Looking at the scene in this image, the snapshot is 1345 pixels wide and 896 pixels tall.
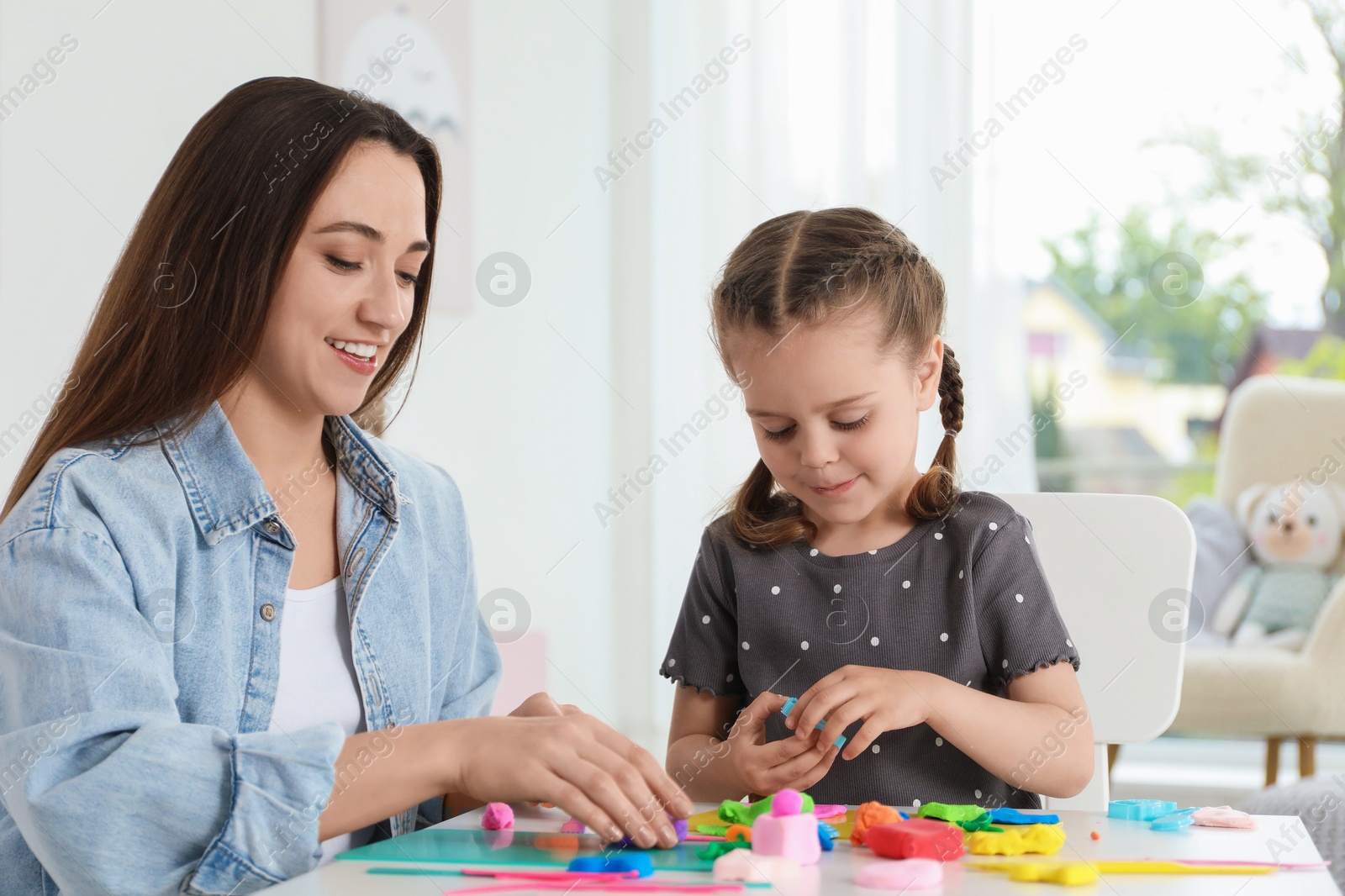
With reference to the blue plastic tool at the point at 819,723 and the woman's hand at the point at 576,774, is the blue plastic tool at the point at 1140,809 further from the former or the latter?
the woman's hand at the point at 576,774

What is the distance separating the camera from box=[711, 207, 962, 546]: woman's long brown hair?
1116 millimetres

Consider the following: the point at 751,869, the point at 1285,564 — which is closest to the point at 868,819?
the point at 751,869

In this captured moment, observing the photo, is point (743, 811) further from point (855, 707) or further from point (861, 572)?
point (861, 572)

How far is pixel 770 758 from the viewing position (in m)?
0.92

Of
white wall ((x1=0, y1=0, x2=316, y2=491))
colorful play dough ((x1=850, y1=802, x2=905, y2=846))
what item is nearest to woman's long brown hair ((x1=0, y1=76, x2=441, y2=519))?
colorful play dough ((x1=850, y1=802, x2=905, y2=846))

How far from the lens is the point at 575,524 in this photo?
11.0 ft

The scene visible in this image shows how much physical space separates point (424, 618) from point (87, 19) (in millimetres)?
1455

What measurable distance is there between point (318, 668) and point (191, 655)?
0.13 m

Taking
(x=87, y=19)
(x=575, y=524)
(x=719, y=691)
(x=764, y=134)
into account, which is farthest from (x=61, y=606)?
(x=764, y=134)

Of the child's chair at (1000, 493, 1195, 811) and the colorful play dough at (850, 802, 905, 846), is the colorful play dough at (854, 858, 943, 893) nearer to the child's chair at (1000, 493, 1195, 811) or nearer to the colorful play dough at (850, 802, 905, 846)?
the colorful play dough at (850, 802, 905, 846)

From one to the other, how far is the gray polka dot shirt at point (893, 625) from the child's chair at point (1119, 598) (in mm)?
95

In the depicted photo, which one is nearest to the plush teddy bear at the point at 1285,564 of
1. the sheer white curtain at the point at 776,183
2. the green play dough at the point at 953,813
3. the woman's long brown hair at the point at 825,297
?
the sheer white curtain at the point at 776,183

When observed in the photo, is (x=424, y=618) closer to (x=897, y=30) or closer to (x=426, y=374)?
(x=426, y=374)

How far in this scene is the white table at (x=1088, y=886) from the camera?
25.3 inches
